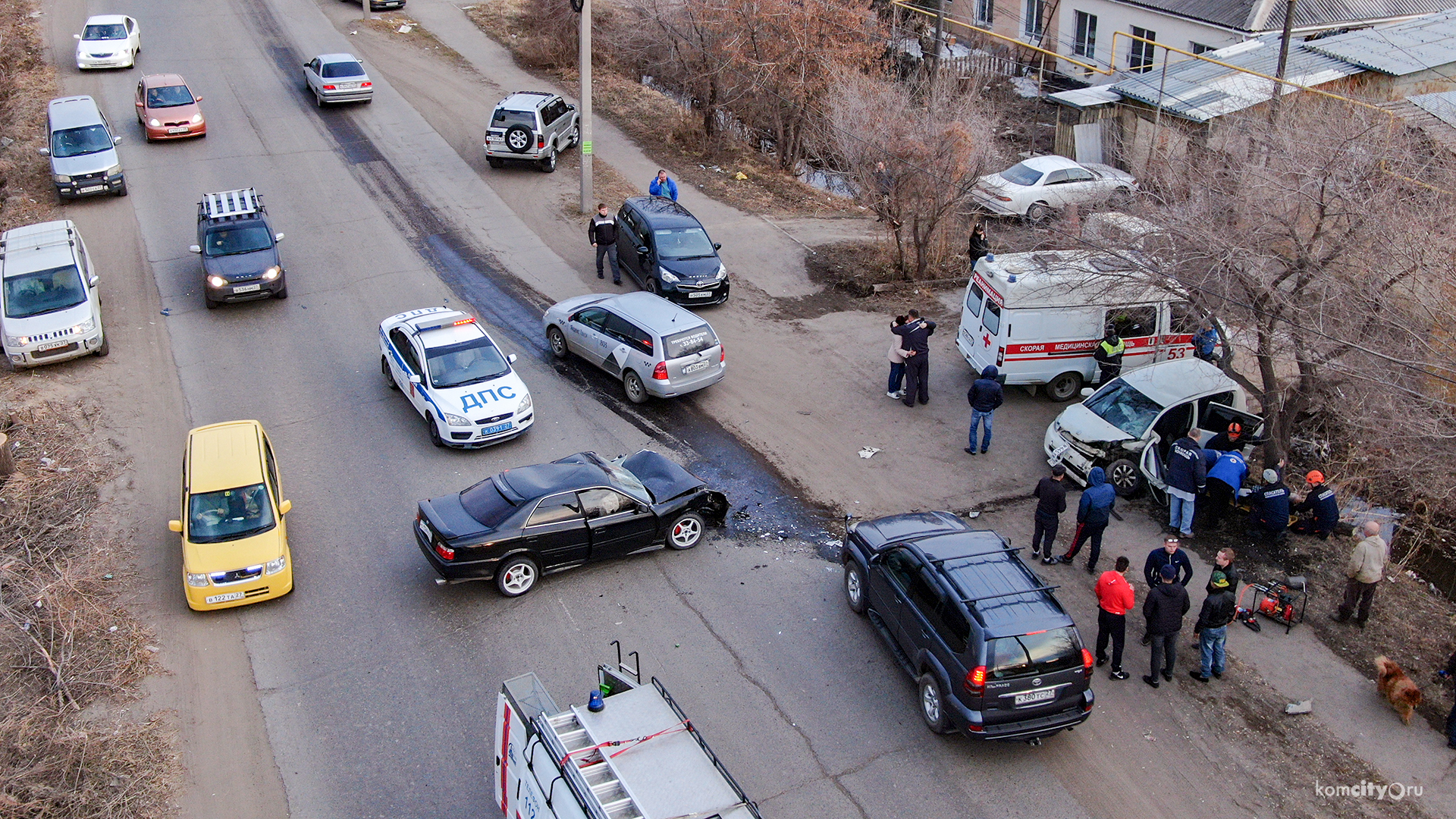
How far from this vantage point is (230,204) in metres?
20.4

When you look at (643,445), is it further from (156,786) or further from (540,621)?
(156,786)

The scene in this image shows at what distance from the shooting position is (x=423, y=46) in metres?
35.7

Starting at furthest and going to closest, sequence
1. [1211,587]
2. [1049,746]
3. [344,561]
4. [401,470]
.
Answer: [401,470] → [344,561] → [1211,587] → [1049,746]

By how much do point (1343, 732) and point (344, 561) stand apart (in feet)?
37.6

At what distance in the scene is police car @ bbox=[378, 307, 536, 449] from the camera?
15.3m

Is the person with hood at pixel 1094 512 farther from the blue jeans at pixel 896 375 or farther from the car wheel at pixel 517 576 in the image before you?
the car wheel at pixel 517 576

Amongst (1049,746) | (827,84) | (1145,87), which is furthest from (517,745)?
(1145,87)

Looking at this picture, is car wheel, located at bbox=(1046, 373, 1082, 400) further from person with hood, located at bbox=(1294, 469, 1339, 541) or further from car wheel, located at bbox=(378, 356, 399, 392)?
car wheel, located at bbox=(378, 356, 399, 392)

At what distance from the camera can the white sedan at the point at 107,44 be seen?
3067 centimetres

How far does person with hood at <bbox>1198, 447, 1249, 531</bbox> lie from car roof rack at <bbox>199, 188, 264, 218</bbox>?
1738 cm

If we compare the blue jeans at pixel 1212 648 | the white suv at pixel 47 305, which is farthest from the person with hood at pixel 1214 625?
the white suv at pixel 47 305

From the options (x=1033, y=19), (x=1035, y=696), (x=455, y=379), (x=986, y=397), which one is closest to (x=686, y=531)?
(x=455, y=379)

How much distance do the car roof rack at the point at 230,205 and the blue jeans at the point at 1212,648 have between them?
1793 centimetres

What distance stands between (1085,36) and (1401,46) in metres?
13.4
